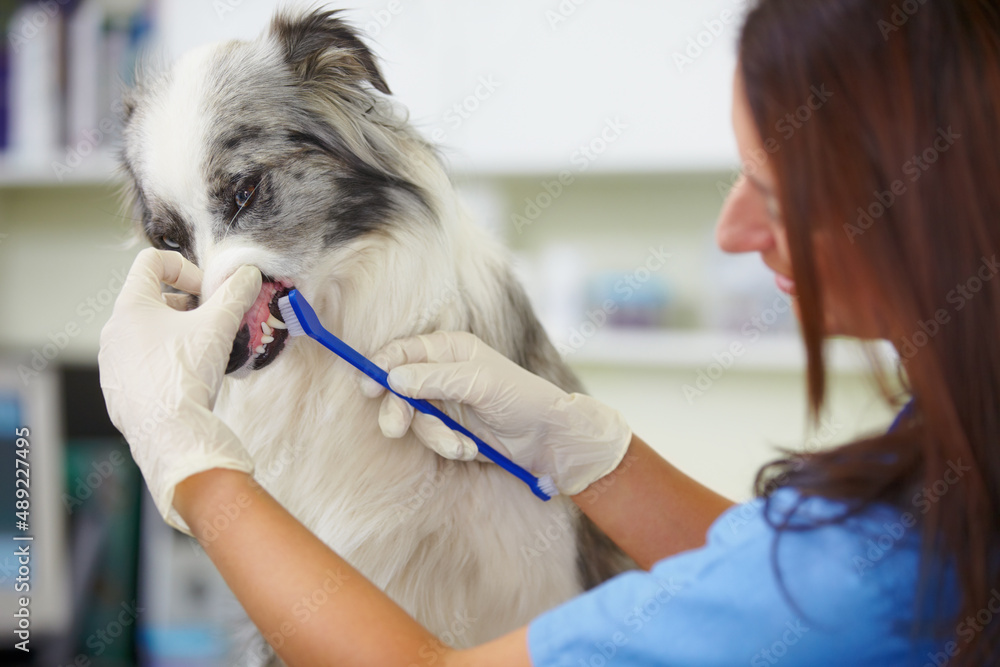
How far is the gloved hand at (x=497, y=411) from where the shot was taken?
0.99 meters

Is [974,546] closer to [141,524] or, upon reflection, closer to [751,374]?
[751,374]

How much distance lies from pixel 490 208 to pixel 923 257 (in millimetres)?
1727

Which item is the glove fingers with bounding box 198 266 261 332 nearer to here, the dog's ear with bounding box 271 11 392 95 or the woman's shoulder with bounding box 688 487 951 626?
the dog's ear with bounding box 271 11 392 95

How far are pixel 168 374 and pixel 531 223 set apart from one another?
1.83 meters

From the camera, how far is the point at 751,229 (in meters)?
0.80

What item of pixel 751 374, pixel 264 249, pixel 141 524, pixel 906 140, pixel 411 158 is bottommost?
pixel 141 524

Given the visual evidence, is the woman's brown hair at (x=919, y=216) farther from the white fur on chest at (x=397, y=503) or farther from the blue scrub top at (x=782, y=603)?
the white fur on chest at (x=397, y=503)

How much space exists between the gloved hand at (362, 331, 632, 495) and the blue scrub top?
1.18ft

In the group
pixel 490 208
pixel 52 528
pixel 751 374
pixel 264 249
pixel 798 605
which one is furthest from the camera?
pixel 751 374

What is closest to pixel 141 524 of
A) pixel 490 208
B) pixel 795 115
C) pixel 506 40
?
pixel 490 208

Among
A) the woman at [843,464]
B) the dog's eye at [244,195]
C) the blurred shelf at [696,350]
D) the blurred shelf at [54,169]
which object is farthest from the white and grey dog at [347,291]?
the blurred shelf at [54,169]

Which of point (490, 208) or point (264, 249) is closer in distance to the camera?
point (264, 249)

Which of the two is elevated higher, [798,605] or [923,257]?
[923,257]

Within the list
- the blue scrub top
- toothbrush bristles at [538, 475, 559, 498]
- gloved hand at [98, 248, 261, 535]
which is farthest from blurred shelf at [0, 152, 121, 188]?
the blue scrub top
